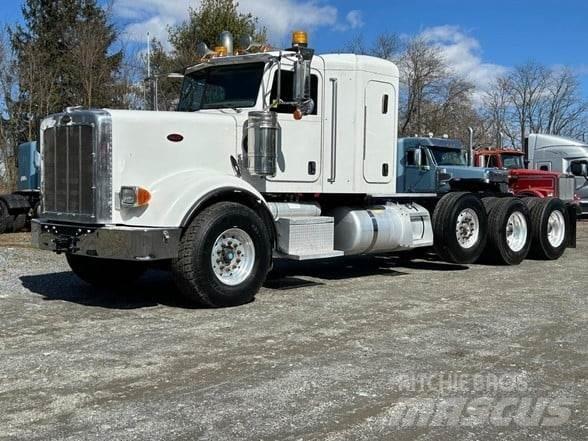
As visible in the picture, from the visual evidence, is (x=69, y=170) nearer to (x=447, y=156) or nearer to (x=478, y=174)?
(x=478, y=174)

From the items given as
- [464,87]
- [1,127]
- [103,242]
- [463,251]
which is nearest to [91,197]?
[103,242]

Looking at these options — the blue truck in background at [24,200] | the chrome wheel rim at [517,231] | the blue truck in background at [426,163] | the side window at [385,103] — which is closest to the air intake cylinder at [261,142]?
the side window at [385,103]

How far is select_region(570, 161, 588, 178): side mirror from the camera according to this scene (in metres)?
20.5

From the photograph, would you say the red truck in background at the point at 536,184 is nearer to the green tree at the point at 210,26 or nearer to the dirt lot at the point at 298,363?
the dirt lot at the point at 298,363

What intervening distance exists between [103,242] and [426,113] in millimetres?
40685

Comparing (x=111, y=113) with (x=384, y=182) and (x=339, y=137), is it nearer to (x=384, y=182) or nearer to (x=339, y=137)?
(x=339, y=137)

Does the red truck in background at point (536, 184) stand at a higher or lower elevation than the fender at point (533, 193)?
higher

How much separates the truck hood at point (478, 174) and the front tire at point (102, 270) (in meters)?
7.52

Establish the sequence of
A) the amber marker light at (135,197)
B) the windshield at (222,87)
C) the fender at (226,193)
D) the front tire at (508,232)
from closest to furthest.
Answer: the amber marker light at (135,197)
the fender at (226,193)
the windshield at (222,87)
the front tire at (508,232)

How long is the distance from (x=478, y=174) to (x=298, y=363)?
9639mm

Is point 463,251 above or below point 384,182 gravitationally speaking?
below

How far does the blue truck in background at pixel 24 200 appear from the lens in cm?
1811

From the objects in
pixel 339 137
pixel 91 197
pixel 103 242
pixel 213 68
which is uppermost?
pixel 213 68

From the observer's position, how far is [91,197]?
24.8 ft
